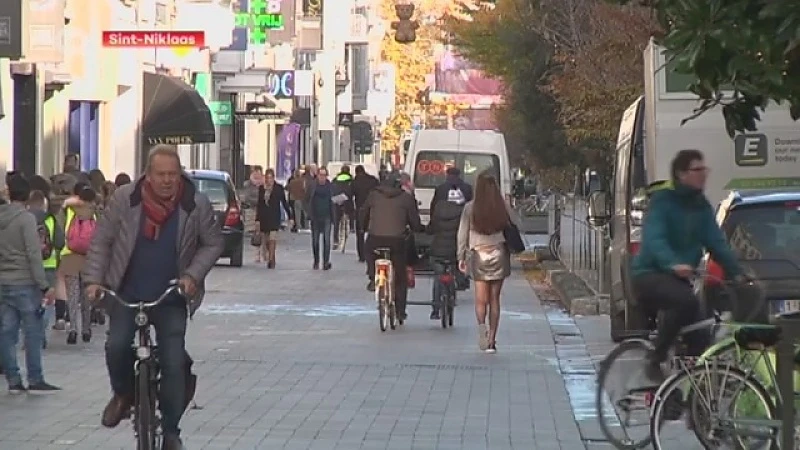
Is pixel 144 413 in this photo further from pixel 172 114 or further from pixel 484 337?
pixel 172 114

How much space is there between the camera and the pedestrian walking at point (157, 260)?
10.0 meters

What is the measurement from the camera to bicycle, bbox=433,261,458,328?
21.5m

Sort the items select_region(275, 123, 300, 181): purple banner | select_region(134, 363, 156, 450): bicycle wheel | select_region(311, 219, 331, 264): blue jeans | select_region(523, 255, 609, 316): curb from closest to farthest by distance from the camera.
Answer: select_region(134, 363, 156, 450): bicycle wheel → select_region(523, 255, 609, 316): curb → select_region(311, 219, 331, 264): blue jeans → select_region(275, 123, 300, 181): purple banner

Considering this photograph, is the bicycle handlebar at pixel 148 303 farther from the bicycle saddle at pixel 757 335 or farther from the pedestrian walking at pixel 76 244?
the pedestrian walking at pixel 76 244

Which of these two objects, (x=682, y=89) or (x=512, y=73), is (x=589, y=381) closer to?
(x=682, y=89)

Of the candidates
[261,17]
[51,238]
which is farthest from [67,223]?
[261,17]

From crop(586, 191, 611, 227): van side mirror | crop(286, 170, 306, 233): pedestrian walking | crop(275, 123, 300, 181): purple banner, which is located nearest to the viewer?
crop(586, 191, 611, 227): van side mirror

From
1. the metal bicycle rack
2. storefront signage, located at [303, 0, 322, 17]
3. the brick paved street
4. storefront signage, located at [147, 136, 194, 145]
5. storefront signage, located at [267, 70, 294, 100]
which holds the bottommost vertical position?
the brick paved street

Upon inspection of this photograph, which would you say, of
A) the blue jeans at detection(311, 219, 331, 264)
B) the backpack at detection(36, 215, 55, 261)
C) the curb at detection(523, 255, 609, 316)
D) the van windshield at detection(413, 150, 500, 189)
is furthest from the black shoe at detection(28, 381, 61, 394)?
the van windshield at detection(413, 150, 500, 189)

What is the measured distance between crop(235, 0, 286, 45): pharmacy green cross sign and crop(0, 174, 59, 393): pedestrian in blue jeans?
38661 millimetres

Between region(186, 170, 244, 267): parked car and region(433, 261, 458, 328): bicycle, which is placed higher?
region(186, 170, 244, 267): parked car

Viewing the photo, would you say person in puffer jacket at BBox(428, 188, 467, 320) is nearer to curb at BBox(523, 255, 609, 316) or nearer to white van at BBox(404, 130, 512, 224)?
curb at BBox(523, 255, 609, 316)

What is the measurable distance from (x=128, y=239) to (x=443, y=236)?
1191 cm

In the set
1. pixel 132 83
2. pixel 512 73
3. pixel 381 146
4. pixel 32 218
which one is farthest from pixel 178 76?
pixel 381 146
